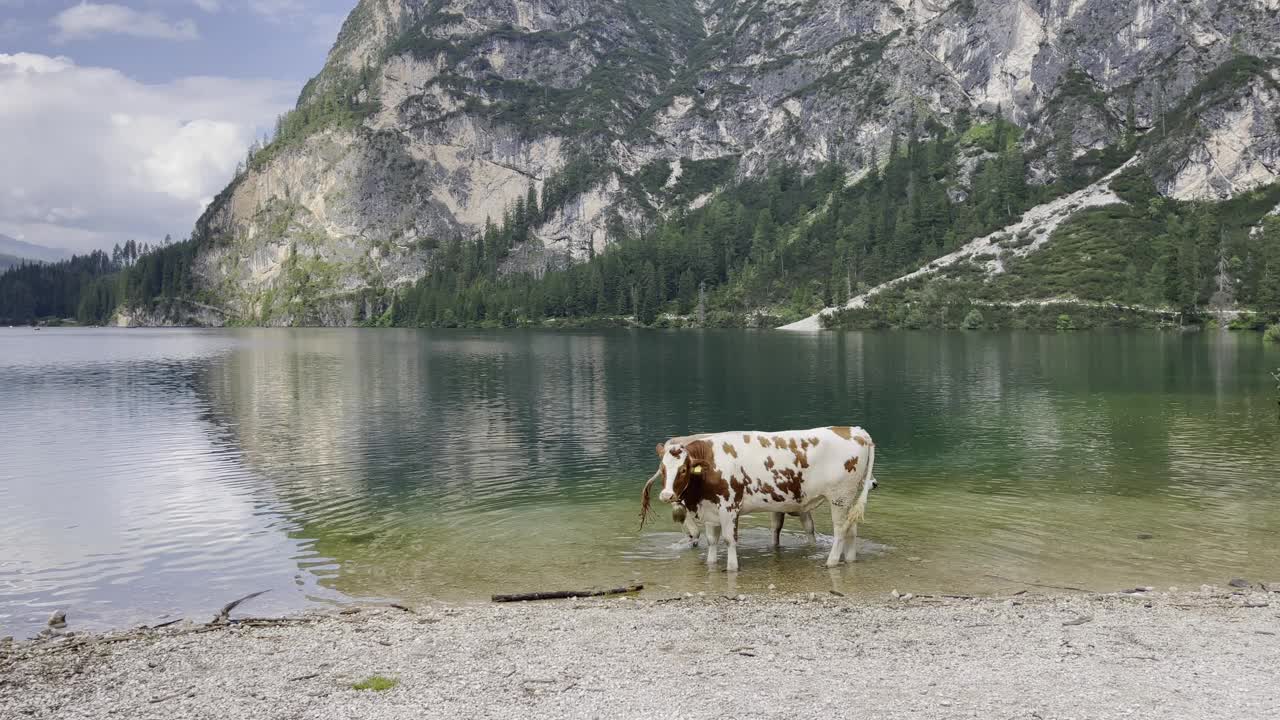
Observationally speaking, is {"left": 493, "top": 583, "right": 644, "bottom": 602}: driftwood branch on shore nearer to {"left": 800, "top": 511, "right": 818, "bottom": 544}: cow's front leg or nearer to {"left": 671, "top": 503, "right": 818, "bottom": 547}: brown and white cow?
{"left": 671, "top": 503, "right": 818, "bottom": 547}: brown and white cow

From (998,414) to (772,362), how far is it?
4957 cm

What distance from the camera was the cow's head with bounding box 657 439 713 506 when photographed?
21219mm

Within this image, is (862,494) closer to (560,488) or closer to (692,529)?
(692,529)

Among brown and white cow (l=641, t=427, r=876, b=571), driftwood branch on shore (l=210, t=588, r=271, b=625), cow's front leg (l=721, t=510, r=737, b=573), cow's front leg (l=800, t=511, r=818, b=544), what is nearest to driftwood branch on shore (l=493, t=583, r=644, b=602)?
brown and white cow (l=641, t=427, r=876, b=571)

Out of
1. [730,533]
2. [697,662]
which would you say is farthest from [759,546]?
[697,662]

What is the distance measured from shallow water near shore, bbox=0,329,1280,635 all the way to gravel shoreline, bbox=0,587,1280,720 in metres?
2.85

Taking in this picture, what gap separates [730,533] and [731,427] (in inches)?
1147

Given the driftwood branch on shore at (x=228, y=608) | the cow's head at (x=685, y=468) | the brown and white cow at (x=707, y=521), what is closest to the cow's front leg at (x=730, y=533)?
the brown and white cow at (x=707, y=521)

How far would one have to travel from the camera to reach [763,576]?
21.2m

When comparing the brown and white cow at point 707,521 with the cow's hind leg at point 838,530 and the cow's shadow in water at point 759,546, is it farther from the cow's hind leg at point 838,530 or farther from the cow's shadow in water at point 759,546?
the cow's hind leg at point 838,530

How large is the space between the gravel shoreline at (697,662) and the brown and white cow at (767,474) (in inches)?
141

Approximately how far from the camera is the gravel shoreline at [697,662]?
40.3 feet

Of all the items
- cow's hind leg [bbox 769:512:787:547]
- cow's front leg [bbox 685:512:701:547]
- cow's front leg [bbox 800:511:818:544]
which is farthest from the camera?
cow's front leg [bbox 800:511:818:544]

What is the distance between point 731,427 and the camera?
166ft
